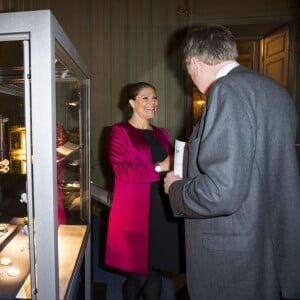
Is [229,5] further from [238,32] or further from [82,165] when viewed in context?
[82,165]

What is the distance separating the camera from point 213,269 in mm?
1115

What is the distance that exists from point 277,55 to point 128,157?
9.99 ft

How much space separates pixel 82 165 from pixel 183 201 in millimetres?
872

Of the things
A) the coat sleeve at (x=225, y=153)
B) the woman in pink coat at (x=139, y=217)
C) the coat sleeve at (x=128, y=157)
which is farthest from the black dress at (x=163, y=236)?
the coat sleeve at (x=225, y=153)

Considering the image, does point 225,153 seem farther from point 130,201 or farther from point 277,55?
point 277,55

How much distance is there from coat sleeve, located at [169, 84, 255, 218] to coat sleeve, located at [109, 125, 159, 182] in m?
0.86

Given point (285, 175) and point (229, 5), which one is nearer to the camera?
point (285, 175)

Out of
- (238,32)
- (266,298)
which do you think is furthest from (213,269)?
(238,32)

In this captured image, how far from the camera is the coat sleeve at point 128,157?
1.88m

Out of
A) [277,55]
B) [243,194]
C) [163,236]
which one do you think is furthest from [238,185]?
[277,55]

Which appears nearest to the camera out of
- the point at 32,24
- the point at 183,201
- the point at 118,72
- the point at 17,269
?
the point at 32,24

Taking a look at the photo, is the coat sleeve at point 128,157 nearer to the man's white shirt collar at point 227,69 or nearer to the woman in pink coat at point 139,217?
the woman in pink coat at point 139,217

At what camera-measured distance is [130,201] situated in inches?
75.2

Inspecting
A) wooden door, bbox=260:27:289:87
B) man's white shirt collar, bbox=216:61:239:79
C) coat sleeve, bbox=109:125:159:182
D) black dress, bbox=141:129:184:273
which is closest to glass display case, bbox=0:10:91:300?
coat sleeve, bbox=109:125:159:182
